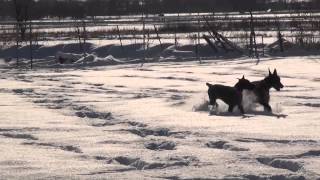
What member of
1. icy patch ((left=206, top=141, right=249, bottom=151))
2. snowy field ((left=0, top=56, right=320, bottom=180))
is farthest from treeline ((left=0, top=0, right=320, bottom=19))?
icy patch ((left=206, top=141, right=249, bottom=151))

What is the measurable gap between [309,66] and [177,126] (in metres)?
12.4

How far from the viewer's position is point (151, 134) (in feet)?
27.7

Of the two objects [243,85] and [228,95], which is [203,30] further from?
[228,95]

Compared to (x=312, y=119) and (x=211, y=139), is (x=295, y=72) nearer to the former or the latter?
(x=312, y=119)

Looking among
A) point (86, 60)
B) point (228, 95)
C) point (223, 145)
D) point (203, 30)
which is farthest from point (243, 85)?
point (203, 30)

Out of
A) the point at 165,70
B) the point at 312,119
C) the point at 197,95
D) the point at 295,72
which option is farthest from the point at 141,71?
the point at 312,119

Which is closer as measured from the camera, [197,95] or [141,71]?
[197,95]

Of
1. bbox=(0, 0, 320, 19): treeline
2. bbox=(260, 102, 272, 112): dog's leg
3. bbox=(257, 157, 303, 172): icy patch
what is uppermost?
bbox=(0, 0, 320, 19): treeline

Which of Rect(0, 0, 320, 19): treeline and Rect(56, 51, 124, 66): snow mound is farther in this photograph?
Rect(0, 0, 320, 19): treeline

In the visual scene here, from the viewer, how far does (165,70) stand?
843 inches

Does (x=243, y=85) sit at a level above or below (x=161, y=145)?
above

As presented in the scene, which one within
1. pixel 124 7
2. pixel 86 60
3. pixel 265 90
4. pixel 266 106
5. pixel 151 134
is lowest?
pixel 86 60

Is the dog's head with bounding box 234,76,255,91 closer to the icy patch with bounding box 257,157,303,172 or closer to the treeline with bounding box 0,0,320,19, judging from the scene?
the icy patch with bounding box 257,157,303,172

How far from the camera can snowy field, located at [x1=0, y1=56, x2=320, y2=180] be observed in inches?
241
